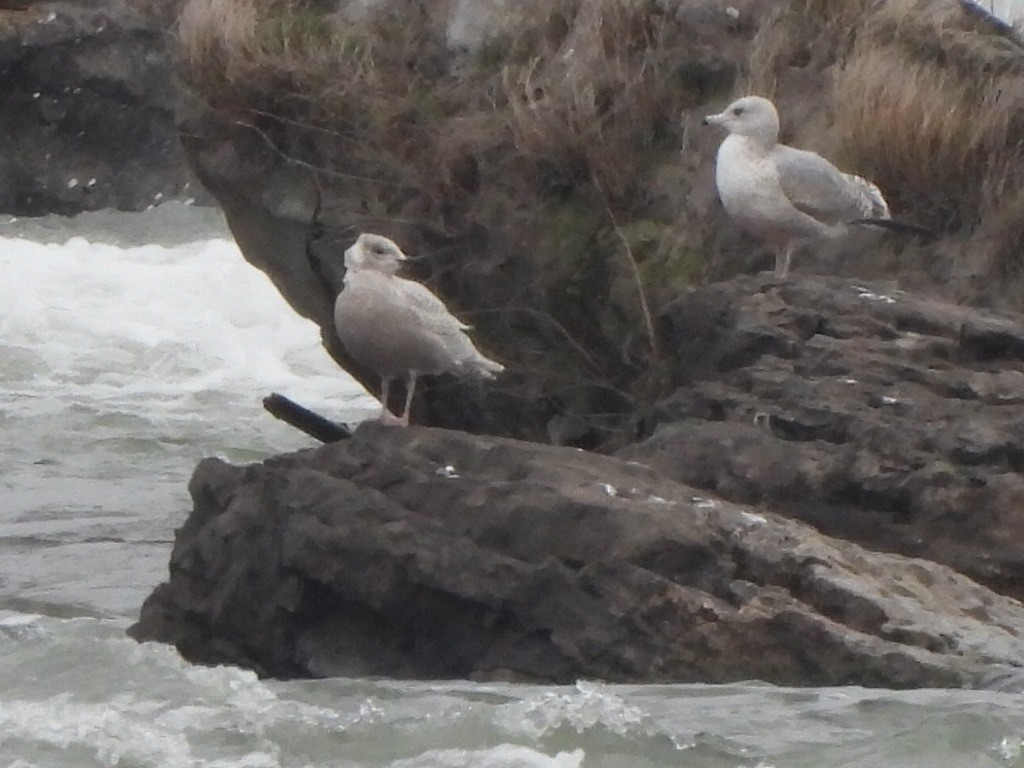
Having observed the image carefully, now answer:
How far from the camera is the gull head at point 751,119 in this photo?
9.81 m

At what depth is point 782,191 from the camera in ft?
31.3

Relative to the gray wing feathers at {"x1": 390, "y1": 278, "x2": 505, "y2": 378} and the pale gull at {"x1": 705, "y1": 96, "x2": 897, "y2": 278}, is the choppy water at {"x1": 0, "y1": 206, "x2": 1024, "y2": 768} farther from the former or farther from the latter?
the pale gull at {"x1": 705, "y1": 96, "x2": 897, "y2": 278}

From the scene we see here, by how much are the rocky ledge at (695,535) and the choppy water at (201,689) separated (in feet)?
0.44

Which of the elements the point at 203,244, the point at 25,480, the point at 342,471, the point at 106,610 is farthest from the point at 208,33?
the point at 203,244

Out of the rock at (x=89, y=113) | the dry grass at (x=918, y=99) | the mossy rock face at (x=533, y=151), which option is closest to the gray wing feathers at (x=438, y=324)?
the mossy rock face at (x=533, y=151)

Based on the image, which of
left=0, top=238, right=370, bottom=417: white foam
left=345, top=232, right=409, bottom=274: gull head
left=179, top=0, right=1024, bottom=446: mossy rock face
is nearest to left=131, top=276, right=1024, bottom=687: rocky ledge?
left=345, top=232, right=409, bottom=274: gull head

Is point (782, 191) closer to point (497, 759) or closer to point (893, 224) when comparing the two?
point (893, 224)

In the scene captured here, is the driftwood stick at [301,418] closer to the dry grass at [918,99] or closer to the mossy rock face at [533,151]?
the mossy rock face at [533,151]

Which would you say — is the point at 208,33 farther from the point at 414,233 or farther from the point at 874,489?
the point at 874,489

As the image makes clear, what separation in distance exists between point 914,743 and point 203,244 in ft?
65.1

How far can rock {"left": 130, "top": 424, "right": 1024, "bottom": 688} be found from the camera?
255 inches

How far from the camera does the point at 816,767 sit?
5.95 metres

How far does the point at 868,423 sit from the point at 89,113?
21750 mm

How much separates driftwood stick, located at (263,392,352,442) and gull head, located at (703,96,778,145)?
2.36 meters
